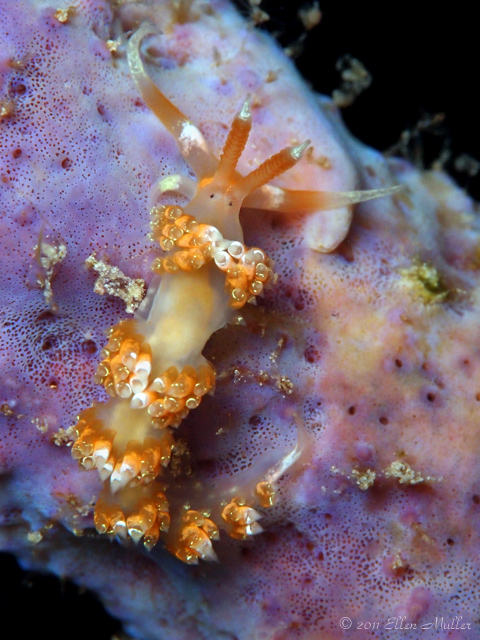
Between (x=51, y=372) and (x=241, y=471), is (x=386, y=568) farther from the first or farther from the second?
(x=51, y=372)

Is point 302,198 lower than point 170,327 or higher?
higher

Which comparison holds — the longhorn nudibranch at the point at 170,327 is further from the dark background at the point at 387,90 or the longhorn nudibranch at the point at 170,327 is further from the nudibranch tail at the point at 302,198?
the dark background at the point at 387,90

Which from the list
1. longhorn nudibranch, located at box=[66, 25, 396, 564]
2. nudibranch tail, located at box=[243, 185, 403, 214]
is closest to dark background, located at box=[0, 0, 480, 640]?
nudibranch tail, located at box=[243, 185, 403, 214]

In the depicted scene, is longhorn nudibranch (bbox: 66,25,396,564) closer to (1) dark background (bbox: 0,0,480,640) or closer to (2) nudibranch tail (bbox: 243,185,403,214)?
(2) nudibranch tail (bbox: 243,185,403,214)

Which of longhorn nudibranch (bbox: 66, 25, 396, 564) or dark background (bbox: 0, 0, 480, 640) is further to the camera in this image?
dark background (bbox: 0, 0, 480, 640)

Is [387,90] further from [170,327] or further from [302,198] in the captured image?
[170,327]

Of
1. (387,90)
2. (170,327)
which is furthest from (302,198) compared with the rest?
(387,90)

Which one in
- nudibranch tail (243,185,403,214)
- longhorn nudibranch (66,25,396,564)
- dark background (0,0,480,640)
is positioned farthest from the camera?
dark background (0,0,480,640)
